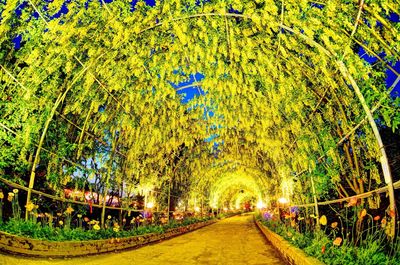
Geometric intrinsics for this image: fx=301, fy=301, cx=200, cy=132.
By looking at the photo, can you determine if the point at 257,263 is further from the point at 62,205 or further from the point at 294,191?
the point at 62,205

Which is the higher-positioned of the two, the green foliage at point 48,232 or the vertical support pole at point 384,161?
the vertical support pole at point 384,161

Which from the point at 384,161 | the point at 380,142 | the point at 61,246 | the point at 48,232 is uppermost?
the point at 380,142

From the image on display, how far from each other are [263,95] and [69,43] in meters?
4.56

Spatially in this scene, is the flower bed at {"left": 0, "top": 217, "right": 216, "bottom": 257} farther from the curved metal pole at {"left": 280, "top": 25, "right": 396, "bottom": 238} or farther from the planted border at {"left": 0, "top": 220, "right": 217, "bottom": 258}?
the curved metal pole at {"left": 280, "top": 25, "right": 396, "bottom": 238}

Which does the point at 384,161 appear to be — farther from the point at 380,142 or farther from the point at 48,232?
the point at 48,232

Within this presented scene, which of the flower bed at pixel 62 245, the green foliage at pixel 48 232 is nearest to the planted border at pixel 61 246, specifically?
the flower bed at pixel 62 245

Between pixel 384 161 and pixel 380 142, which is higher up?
pixel 380 142

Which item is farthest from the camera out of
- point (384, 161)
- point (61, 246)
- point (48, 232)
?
point (48, 232)

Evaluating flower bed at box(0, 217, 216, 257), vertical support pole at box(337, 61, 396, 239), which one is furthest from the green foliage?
vertical support pole at box(337, 61, 396, 239)

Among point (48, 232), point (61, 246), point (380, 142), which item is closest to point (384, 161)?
point (380, 142)

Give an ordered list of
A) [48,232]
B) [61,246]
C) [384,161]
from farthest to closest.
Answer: [48,232]
[61,246]
[384,161]

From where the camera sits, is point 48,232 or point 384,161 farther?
point 48,232

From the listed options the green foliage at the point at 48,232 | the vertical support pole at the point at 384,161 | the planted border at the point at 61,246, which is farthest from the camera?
the green foliage at the point at 48,232

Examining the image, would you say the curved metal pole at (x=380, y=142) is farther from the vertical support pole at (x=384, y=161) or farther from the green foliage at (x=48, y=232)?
the green foliage at (x=48, y=232)
